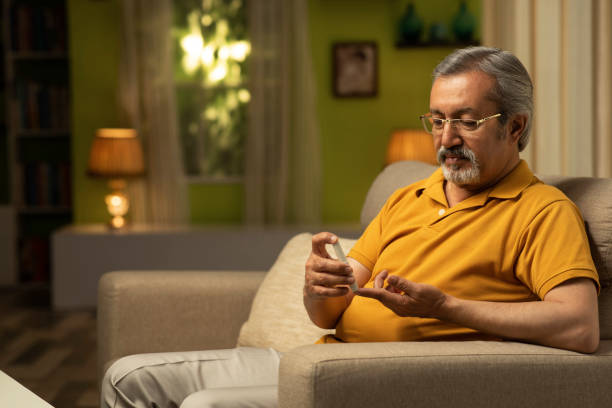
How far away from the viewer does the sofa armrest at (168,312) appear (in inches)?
82.4

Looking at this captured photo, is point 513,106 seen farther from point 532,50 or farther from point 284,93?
point 284,93

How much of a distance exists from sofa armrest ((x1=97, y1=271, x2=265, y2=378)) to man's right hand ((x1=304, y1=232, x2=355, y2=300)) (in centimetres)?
65

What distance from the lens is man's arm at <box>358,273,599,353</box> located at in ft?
4.42

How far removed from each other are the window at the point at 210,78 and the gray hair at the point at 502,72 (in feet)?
12.2

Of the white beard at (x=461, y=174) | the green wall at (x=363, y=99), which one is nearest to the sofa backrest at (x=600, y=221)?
the white beard at (x=461, y=174)

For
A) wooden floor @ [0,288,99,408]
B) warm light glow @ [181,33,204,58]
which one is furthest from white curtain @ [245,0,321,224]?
wooden floor @ [0,288,99,408]

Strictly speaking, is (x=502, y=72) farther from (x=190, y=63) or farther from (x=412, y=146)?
(x=190, y=63)

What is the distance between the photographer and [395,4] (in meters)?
5.21

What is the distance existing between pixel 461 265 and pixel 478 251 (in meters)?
0.04

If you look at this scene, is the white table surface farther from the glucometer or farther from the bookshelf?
the bookshelf

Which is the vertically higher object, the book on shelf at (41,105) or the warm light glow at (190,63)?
the warm light glow at (190,63)

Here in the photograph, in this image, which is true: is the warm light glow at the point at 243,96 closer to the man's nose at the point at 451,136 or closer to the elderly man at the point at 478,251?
the elderly man at the point at 478,251

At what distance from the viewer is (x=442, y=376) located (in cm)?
128

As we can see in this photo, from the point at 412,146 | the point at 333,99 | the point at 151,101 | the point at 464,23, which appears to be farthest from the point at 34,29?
the point at 464,23
